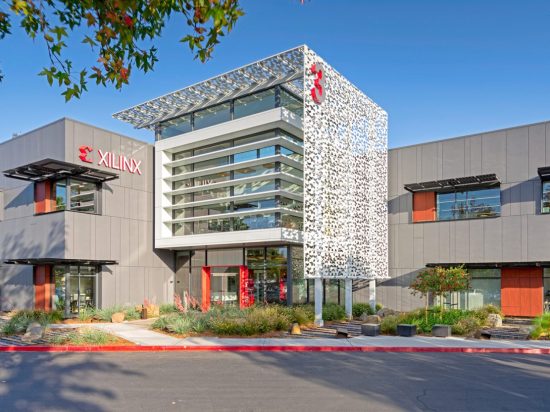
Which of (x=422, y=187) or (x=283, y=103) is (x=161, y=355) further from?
(x=422, y=187)

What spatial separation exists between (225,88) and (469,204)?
14643 millimetres

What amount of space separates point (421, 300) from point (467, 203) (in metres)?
5.90

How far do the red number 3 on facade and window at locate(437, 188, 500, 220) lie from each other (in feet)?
32.6

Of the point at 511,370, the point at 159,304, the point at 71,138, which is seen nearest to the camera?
the point at 511,370

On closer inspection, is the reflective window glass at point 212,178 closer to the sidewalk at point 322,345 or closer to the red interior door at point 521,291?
the sidewalk at point 322,345

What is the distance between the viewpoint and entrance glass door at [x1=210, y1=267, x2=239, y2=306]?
27000mm

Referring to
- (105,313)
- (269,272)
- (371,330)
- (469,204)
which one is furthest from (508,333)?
(105,313)

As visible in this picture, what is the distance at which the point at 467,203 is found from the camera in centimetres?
2623

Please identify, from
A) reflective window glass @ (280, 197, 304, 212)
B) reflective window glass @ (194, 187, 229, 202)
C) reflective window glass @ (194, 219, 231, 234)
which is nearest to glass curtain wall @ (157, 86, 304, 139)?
reflective window glass @ (194, 187, 229, 202)

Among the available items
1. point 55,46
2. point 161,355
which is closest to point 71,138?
point 161,355

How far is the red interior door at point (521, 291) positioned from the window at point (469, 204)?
321 centimetres

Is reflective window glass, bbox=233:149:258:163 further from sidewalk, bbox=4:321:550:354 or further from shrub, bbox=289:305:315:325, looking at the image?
sidewalk, bbox=4:321:550:354

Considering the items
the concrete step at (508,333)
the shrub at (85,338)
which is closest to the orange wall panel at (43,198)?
the shrub at (85,338)

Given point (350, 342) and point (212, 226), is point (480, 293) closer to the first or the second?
point (350, 342)
